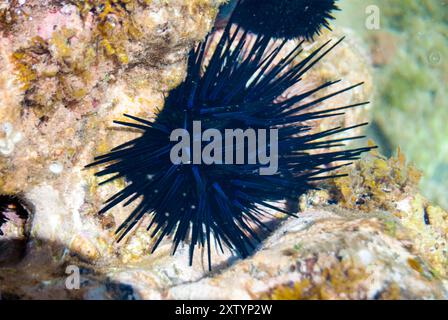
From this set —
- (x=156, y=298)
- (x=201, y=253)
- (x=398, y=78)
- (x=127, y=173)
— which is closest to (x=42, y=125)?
(x=127, y=173)

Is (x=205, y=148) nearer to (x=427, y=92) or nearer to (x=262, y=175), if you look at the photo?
(x=262, y=175)

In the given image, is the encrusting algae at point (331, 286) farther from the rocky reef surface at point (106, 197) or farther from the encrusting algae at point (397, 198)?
the encrusting algae at point (397, 198)

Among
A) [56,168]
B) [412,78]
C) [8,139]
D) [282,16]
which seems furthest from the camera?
[412,78]

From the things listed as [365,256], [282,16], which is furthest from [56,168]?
[282,16]

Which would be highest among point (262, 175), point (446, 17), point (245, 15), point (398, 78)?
point (446, 17)

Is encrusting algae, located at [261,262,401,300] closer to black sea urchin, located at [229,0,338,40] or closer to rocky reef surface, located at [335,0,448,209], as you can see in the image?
black sea urchin, located at [229,0,338,40]
